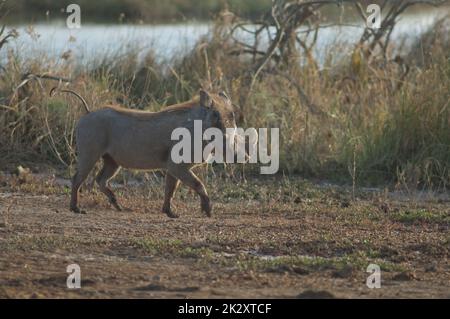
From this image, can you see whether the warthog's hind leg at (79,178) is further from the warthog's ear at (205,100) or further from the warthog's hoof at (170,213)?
the warthog's ear at (205,100)

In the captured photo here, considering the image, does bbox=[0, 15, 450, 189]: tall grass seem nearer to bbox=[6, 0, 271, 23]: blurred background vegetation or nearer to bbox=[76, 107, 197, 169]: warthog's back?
bbox=[76, 107, 197, 169]: warthog's back

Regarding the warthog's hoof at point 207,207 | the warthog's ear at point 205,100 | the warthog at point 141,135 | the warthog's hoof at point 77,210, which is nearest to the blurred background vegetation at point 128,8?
the warthog at point 141,135

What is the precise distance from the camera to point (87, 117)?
7.77m

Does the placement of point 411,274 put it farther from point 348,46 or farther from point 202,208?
point 348,46

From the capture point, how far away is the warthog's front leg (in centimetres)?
759

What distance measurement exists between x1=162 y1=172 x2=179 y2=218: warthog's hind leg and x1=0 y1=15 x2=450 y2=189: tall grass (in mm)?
1459

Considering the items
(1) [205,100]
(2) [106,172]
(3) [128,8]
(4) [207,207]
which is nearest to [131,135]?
(2) [106,172]

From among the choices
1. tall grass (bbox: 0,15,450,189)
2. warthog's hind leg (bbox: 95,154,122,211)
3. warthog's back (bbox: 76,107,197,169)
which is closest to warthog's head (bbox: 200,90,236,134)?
warthog's back (bbox: 76,107,197,169)

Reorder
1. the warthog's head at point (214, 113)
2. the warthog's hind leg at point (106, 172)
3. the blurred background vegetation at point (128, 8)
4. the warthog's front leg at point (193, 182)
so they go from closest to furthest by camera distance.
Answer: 1. the warthog's front leg at point (193, 182)
2. the warthog's head at point (214, 113)
3. the warthog's hind leg at point (106, 172)
4. the blurred background vegetation at point (128, 8)

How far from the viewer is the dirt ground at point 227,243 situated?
5.62 meters

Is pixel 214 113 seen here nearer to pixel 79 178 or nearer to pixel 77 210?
pixel 79 178

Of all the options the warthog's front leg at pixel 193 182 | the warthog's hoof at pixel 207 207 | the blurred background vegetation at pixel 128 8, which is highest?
the blurred background vegetation at pixel 128 8

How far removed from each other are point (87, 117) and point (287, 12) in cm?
439
